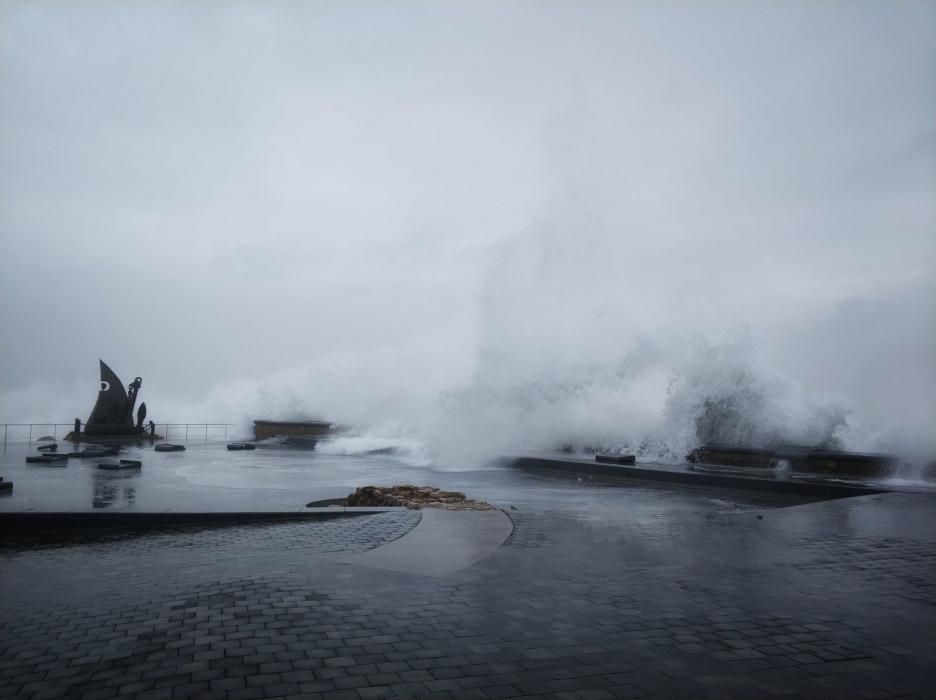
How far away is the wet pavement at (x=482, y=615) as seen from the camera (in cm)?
286

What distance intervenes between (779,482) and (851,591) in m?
6.29

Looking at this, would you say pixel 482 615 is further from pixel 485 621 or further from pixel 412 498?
pixel 412 498

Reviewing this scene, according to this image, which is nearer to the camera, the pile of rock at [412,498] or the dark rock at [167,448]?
the pile of rock at [412,498]

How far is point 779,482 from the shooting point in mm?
10203

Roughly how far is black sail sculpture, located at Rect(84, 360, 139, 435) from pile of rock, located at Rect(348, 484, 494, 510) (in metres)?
24.6

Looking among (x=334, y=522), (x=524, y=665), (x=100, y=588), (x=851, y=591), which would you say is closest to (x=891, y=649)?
(x=851, y=591)

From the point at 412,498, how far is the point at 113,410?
84.9ft

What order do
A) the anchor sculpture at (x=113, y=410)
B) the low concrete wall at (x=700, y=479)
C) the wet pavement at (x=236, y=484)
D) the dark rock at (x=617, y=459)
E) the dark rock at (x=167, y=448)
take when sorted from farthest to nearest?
the anchor sculpture at (x=113, y=410) < the dark rock at (x=167, y=448) < the dark rock at (x=617, y=459) < the low concrete wall at (x=700, y=479) < the wet pavement at (x=236, y=484)

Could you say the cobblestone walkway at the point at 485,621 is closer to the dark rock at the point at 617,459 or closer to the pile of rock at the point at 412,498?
the pile of rock at the point at 412,498

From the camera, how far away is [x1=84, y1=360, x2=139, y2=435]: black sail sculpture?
2941 cm

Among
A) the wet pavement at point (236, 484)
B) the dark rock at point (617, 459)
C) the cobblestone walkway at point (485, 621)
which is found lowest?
the cobblestone walkway at point (485, 621)

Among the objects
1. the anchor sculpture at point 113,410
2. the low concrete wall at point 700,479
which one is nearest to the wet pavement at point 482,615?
the low concrete wall at point 700,479

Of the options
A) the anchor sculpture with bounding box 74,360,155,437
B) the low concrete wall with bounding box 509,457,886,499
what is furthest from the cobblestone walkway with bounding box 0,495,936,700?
the anchor sculpture with bounding box 74,360,155,437

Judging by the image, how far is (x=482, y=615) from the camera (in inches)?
148
